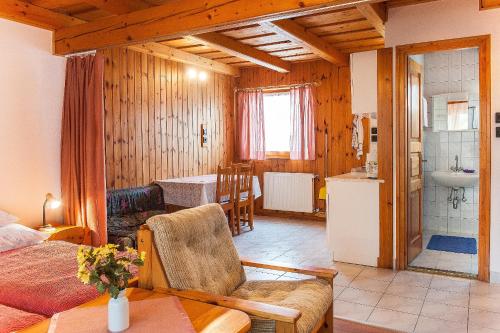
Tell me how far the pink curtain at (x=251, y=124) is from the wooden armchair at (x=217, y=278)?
436 cm

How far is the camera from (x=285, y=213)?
6.79 m

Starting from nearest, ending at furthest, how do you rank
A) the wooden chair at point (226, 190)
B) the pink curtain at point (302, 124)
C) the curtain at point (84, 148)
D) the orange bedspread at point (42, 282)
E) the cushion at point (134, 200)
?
1. the orange bedspread at point (42, 282)
2. the curtain at point (84, 148)
3. the cushion at point (134, 200)
4. the wooden chair at point (226, 190)
5. the pink curtain at point (302, 124)

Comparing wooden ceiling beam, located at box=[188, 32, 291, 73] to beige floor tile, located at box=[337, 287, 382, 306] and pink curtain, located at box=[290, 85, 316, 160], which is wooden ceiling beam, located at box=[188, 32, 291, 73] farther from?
beige floor tile, located at box=[337, 287, 382, 306]

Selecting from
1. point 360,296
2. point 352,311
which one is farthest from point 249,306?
point 360,296

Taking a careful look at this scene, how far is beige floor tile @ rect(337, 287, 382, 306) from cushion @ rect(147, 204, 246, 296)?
1118 millimetres

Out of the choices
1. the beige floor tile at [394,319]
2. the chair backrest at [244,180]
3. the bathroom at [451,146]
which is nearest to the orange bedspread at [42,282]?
the beige floor tile at [394,319]

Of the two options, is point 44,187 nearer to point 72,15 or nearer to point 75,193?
point 75,193

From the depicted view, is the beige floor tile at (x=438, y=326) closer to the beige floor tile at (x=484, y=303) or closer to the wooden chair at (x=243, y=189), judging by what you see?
the beige floor tile at (x=484, y=303)

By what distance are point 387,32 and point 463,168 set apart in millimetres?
2427

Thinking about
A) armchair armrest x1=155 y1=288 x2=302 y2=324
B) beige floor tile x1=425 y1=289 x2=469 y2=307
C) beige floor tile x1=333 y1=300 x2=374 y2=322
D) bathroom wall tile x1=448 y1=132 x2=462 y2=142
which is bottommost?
beige floor tile x1=333 y1=300 x2=374 y2=322

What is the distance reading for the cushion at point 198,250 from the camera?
2057 mm

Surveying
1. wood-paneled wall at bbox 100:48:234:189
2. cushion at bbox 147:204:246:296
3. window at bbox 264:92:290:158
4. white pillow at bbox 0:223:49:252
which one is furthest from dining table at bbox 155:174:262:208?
cushion at bbox 147:204:246:296

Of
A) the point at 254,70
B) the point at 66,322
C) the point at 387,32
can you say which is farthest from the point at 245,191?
the point at 66,322

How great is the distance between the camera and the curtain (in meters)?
3.79
